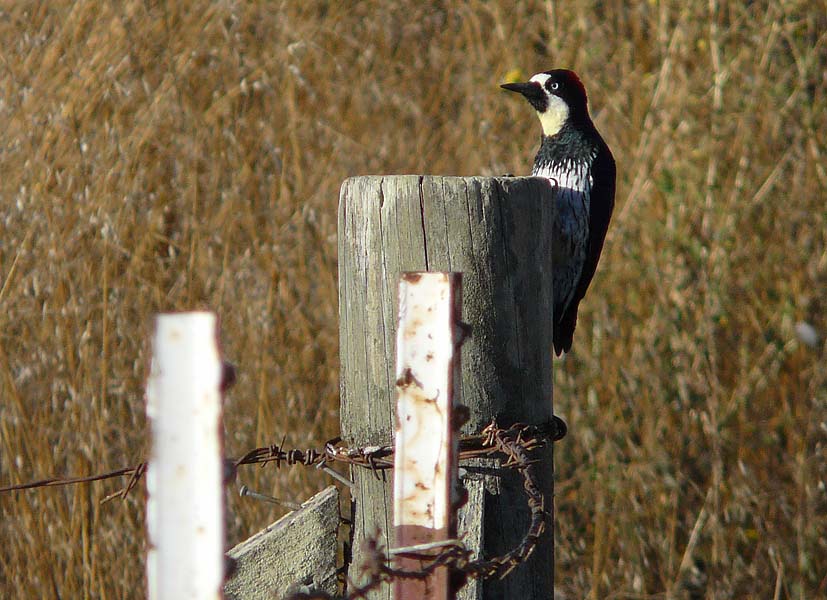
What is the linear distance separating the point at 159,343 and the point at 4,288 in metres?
2.25

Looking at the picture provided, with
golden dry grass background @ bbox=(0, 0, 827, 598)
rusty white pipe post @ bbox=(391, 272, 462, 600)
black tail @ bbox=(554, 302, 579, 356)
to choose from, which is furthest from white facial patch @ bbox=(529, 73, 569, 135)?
rusty white pipe post @ bbox=(391, 272, 462, 600)

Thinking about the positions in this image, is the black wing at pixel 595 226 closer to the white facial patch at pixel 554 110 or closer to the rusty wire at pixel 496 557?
the white facial patch at pixel 554 110

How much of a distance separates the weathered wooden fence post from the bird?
4.43 feet

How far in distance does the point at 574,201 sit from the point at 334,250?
2.62ft

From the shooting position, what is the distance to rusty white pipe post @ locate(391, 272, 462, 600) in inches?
38.4

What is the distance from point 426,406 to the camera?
1.00 metres

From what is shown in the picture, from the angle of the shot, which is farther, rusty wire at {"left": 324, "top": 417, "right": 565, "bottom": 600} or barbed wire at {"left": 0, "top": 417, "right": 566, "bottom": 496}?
barbed wire at {"left": 0, "top": 417, "right": 566, "bottom": 496}

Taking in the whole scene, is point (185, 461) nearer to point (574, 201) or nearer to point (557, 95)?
point (574, 201)

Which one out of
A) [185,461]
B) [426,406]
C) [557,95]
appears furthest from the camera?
[557,95]

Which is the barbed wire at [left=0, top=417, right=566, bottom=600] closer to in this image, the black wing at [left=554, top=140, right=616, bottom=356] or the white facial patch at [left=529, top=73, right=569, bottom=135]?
the black wing at [left=554, top=140, right=616, bottom=356]

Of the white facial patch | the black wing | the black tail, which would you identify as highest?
the white facial patch

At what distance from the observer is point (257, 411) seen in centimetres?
304

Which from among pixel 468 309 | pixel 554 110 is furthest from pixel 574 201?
pixel 468 309

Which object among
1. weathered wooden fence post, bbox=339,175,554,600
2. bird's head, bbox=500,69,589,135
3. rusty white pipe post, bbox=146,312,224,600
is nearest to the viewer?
rusty white pipe post, bbox=146,312,224,600
